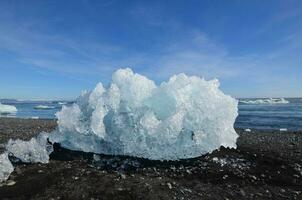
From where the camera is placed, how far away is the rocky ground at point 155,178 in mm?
7543

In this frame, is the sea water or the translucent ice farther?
the sea water

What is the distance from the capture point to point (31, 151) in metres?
9.76

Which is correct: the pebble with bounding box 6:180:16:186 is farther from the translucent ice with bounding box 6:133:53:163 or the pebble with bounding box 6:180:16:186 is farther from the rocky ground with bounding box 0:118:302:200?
the translucent ice with bounding box 6:133:53:163

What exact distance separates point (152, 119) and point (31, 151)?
3.41m

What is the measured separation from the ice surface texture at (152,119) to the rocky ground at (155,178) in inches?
14.4

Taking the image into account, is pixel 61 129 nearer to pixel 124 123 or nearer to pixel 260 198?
pixel 124 123

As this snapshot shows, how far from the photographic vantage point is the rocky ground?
7543 millimetres

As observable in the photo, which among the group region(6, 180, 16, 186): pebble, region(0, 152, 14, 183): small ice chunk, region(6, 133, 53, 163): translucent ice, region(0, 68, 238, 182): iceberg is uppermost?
region(0, 68, 238, 182): iceberg

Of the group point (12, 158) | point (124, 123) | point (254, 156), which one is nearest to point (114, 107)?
point (124, 123)

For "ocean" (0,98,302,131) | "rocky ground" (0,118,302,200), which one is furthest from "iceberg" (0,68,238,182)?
"ocean" (0,98,302,131)

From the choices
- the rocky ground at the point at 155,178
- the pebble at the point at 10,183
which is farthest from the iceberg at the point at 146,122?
the pebble at the point at 10,183

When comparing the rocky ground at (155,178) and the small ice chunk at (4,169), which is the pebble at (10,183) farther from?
the small ice chunk at (4,169)

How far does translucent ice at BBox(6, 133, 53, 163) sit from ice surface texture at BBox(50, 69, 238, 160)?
0.97m

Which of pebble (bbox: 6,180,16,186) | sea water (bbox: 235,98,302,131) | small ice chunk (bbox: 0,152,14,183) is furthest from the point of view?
sea water (bbox: 235,98,302,131)
